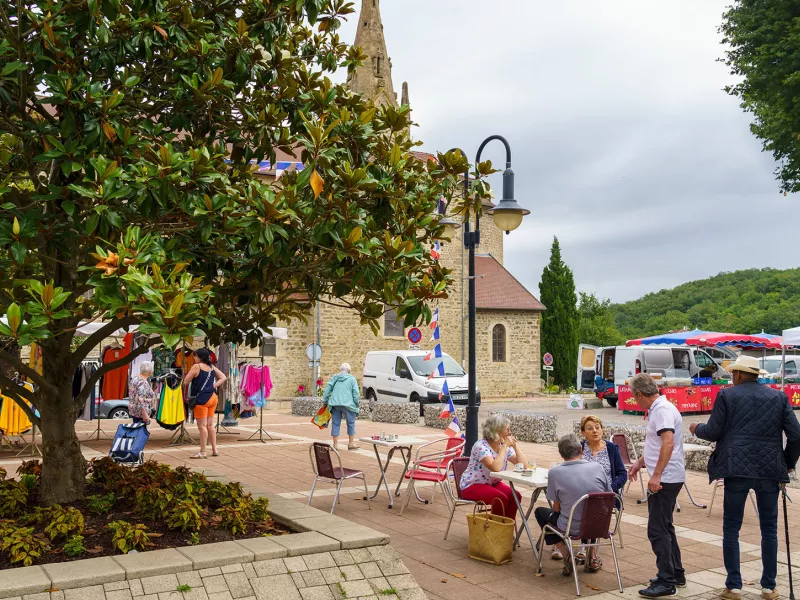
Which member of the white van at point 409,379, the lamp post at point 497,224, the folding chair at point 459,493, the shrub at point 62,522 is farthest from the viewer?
the white van at point 409,379

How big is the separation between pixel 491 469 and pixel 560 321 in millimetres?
39941

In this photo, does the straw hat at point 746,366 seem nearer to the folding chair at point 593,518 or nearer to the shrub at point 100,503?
the folding chair at point 593,518

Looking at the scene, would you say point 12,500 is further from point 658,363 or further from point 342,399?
point 658,363

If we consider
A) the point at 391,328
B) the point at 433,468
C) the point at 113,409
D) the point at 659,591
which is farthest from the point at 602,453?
the point at 391,328

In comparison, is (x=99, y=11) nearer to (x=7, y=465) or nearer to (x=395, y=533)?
(x=395, y=533)

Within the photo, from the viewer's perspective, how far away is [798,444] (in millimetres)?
5594

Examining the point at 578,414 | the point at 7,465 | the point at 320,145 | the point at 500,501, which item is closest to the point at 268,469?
the point at 7,465

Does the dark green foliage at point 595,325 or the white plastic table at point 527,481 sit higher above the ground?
the dark green foliage at point 595,325

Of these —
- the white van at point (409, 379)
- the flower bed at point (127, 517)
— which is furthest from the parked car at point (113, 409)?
the flower bed at point (127, 517)

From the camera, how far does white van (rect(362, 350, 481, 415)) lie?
24.1 meters

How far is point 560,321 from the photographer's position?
150ft

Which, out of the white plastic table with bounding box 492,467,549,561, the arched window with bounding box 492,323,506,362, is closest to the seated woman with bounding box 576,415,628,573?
the white plastic table with bounding box 492,467,549,561

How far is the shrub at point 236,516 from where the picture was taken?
18.5 feet

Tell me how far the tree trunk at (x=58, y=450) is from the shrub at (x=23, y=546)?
105 cm
